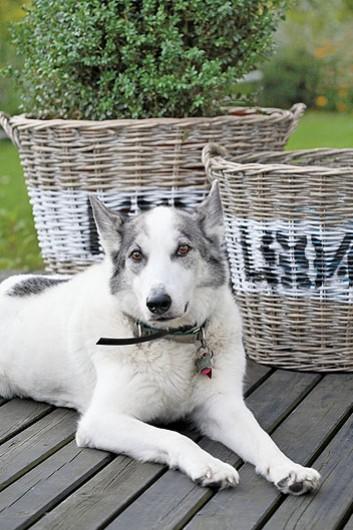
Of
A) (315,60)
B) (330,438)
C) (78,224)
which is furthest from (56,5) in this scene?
(315,60)

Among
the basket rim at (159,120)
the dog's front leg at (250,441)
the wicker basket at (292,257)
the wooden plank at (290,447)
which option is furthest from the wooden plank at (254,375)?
the basket rim at (159,120)

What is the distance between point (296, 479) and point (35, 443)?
0.92m

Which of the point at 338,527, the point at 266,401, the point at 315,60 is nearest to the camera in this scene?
the point at 338,527

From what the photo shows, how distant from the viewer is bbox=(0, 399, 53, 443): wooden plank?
3.23 meters

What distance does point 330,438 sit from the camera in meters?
3.07

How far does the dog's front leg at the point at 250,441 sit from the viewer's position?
2629mm

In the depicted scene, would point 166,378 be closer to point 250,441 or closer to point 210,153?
point 250,441

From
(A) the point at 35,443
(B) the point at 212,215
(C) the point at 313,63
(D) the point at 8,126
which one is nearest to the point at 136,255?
(B) the point at 212,215

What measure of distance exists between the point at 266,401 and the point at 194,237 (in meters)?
0.76

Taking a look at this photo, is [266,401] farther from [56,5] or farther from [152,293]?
[56,5]

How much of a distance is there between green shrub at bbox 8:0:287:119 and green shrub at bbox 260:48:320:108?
6108mm

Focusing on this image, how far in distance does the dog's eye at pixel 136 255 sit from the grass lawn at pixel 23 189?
2.80m

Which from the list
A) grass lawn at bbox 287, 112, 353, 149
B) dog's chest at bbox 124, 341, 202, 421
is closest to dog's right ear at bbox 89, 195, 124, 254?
dog's chest at bbox 124, 341, 202, 421

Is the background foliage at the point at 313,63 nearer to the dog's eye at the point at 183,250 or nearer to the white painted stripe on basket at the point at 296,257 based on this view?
the white painted stripe on basket at the point at 296,257
